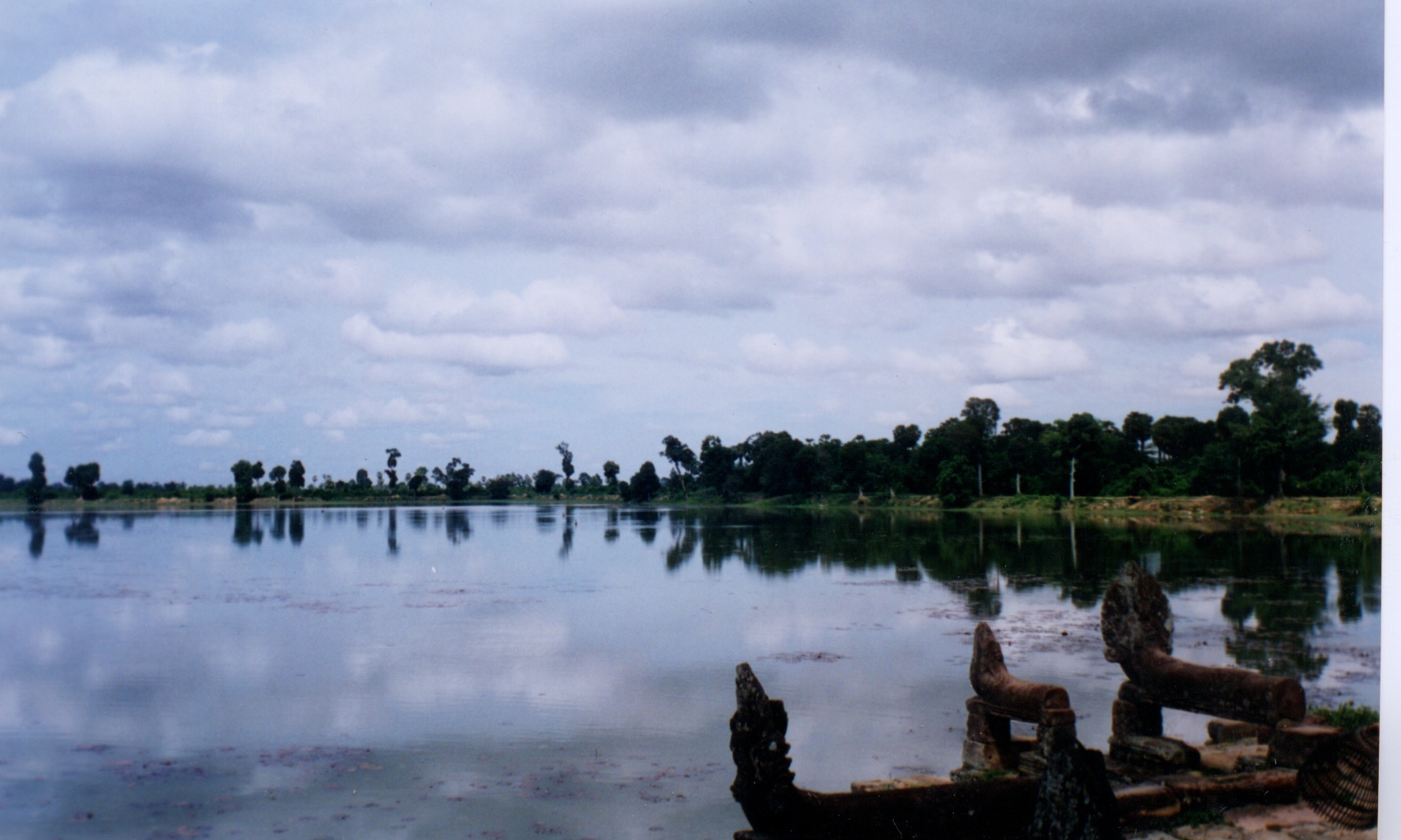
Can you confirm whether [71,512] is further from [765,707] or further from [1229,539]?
[765,707]

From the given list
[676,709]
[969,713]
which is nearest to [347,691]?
[676,709]

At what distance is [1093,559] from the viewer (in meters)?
27.8

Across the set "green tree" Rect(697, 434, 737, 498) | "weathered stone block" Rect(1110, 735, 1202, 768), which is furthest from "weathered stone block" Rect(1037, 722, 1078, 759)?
"green tree" Rect(697, 434, 737, 498)

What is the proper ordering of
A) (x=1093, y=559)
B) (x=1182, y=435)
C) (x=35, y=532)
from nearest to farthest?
(x=1093, y=559), (x=35, y=532), (x=1182, y=435)

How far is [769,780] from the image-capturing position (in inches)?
183

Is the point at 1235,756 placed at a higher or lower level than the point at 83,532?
higher

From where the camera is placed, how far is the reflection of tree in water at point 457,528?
144 feet

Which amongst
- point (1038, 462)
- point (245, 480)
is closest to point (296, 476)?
point (245, 480)

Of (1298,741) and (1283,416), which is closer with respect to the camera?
(1298,741)

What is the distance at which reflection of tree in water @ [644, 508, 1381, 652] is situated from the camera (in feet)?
54.2

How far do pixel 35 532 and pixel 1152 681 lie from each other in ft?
190

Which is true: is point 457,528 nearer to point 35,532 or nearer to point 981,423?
point 35,532

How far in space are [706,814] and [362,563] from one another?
1040 inches

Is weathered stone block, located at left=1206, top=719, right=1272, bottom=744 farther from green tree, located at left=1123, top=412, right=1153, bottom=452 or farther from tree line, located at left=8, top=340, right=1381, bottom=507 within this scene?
green tree, located at left=1123, top=412, right=1153, bottom=452
